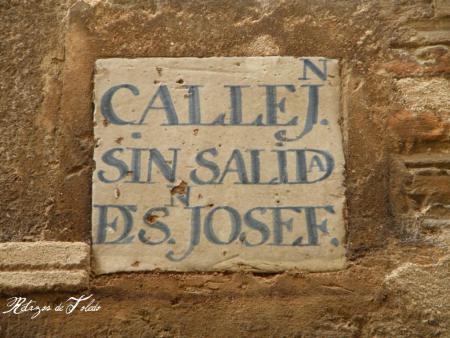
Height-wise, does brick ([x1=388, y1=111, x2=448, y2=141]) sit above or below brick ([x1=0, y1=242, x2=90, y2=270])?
above

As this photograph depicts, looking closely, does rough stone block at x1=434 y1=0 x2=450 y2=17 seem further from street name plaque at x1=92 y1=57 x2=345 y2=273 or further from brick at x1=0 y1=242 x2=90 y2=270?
brick at x1=0 y1=242 x2=90 y2=270

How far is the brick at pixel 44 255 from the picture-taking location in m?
1.81

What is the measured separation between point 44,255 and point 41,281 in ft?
Result: 0.29

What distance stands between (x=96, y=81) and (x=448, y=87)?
1.32 m

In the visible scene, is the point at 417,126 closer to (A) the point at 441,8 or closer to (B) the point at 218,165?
(A) the point at 441,8

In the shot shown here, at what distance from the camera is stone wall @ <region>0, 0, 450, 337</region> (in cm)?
178

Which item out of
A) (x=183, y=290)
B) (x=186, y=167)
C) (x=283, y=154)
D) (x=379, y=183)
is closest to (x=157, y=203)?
(x=186, y=167)

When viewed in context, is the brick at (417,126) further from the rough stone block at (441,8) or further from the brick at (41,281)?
the brick at (41,281)

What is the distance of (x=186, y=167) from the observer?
187 cm

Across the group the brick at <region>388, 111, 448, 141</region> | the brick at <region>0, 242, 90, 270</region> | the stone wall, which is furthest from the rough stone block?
the brick at <region>0, 242, 90, 270</region>

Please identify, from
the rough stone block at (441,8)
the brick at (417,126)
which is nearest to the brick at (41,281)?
the brick at (417,126)

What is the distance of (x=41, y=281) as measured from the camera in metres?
1.79

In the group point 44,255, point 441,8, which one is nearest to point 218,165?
point 44,255

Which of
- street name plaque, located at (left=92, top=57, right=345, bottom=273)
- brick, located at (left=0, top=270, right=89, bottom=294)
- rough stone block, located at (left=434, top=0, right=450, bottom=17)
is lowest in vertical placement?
brick, located at (left=0, top=270, right=89, bottom=294)
